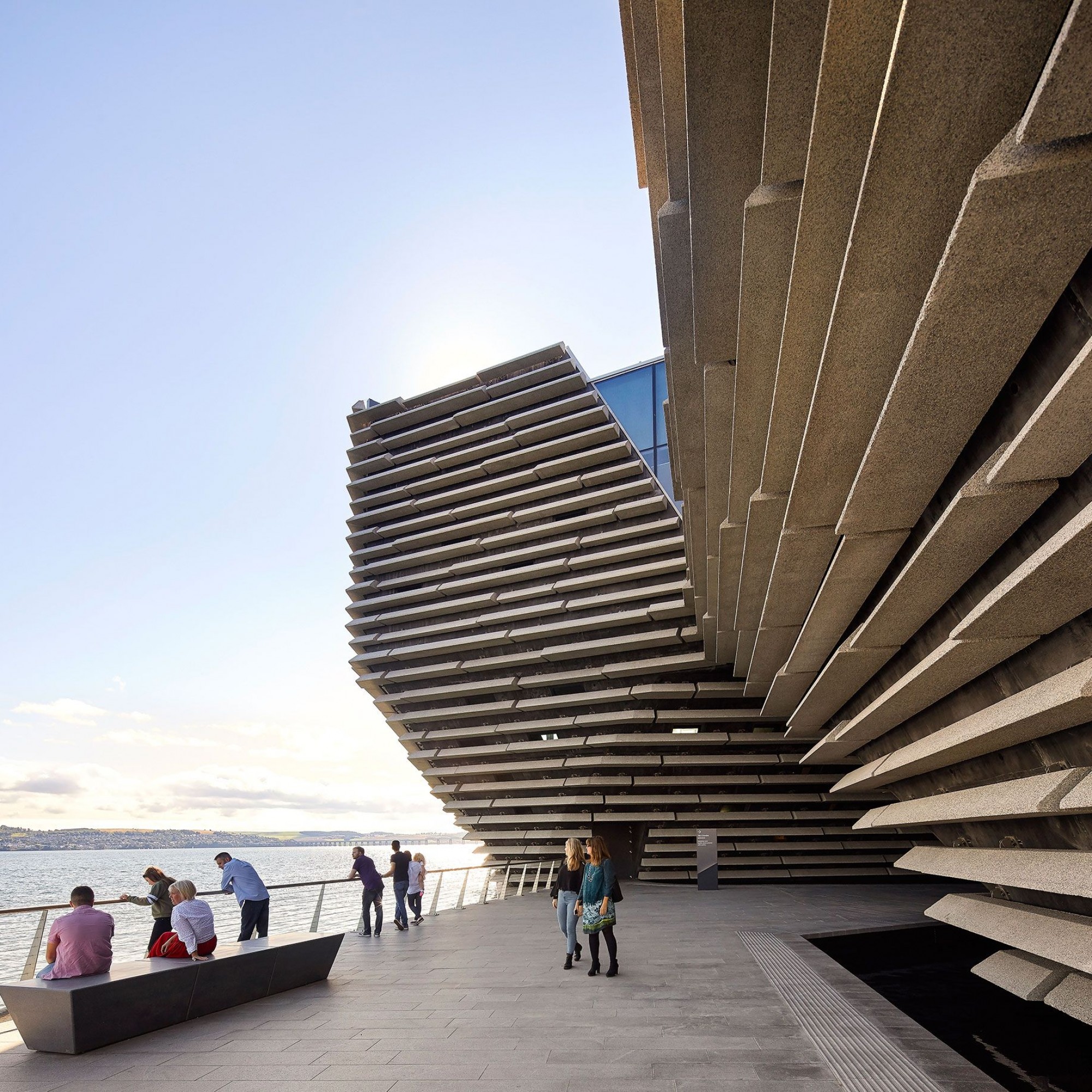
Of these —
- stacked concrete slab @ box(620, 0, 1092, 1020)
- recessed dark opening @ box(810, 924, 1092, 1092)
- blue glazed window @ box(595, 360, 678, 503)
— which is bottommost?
recessed dark opening @ box(810, 924, 1092, 1092)

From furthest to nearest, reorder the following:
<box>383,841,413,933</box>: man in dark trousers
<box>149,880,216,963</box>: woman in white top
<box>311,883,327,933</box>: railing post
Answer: <box>383,841,413,933</box>: man in dark trousers
<box>311,883,327,933</box>: railing post
<box>149,880,216,963</box>: woman in white top

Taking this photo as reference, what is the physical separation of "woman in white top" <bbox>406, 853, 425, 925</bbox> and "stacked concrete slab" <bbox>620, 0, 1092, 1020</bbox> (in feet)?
27.3

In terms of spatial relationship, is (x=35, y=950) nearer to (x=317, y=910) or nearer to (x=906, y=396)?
(x=317, y=910)

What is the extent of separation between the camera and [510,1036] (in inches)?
233

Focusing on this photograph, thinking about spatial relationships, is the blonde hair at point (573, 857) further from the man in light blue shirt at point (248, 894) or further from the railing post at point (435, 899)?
the railing post at point (435, 899)

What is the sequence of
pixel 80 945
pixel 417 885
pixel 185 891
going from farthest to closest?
pixel 417 885 → pixel 185 891 → pixel 80 945

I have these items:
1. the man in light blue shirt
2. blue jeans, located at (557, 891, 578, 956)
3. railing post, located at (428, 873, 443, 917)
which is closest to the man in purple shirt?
the man in light blue shirt

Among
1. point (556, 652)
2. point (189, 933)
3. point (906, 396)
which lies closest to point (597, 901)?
point (189, 933)

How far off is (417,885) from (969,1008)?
26.9 ft

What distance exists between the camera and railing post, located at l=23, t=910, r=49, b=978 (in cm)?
710

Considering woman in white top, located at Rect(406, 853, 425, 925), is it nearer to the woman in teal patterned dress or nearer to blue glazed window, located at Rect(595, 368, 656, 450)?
the woman in teal patterned dress

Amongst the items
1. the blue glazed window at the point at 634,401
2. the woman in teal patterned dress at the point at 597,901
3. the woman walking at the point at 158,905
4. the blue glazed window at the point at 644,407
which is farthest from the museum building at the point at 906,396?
the blue glazed window at the point at 634,401

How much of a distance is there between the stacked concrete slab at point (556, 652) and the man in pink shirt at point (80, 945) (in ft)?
39.3

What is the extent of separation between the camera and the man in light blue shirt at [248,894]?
9.55 m
